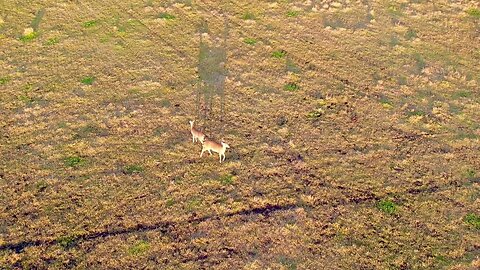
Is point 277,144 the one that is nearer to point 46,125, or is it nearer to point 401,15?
point 46,125

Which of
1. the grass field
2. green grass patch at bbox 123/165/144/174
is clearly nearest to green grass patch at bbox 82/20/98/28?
the grass field

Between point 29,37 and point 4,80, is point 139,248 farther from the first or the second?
point 29,37

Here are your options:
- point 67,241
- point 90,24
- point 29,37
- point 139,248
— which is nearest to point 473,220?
point 139,248

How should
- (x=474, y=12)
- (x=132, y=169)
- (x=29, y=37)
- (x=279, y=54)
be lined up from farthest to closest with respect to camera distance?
(x=474, y=12), (x=29, y=37), (x=279, y=54), (x=132, y=169)

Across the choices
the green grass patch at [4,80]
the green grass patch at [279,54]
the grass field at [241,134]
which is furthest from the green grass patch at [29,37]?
the green grass patch at [279,54]

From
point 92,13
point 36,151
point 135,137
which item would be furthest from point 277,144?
point 92,13

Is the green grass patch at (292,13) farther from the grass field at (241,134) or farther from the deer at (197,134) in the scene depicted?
the deer at (197,134)
